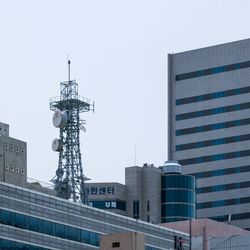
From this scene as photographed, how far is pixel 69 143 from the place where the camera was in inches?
7175

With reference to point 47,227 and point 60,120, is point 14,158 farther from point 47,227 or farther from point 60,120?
point 47,227

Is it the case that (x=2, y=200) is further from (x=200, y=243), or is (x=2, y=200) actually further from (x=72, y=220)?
(x=200, y=243)

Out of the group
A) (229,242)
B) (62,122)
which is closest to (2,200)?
(229,242)

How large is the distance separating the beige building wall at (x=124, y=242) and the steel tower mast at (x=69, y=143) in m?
71.7

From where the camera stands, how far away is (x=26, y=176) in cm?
17975

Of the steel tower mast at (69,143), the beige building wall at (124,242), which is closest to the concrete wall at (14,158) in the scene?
the steel tower mast at (69,143)

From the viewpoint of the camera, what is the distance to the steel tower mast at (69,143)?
178875 millimetres

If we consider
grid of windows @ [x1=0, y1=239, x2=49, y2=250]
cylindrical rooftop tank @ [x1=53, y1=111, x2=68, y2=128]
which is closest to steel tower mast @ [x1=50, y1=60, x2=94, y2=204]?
cylindrical rooftop tank @ [x1=53, y1=111, x2=68, y2=128]

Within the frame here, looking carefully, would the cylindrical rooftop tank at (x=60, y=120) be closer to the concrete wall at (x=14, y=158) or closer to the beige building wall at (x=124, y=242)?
the concrete wall at (x=14, y=158)

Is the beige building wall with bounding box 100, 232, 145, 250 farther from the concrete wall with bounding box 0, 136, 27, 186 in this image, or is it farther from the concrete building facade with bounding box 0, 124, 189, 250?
the concrete wall with bounding box 0, 136, 27, 186

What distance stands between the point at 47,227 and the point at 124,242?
2471 cm

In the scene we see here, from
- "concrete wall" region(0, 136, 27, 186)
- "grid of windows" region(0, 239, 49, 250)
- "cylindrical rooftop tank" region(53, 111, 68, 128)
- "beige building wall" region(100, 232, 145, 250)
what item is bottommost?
"beige building wall" region(100, 232, 145, 250)

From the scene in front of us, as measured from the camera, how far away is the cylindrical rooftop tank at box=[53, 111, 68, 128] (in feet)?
584

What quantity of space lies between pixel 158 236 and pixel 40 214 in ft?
76.0
